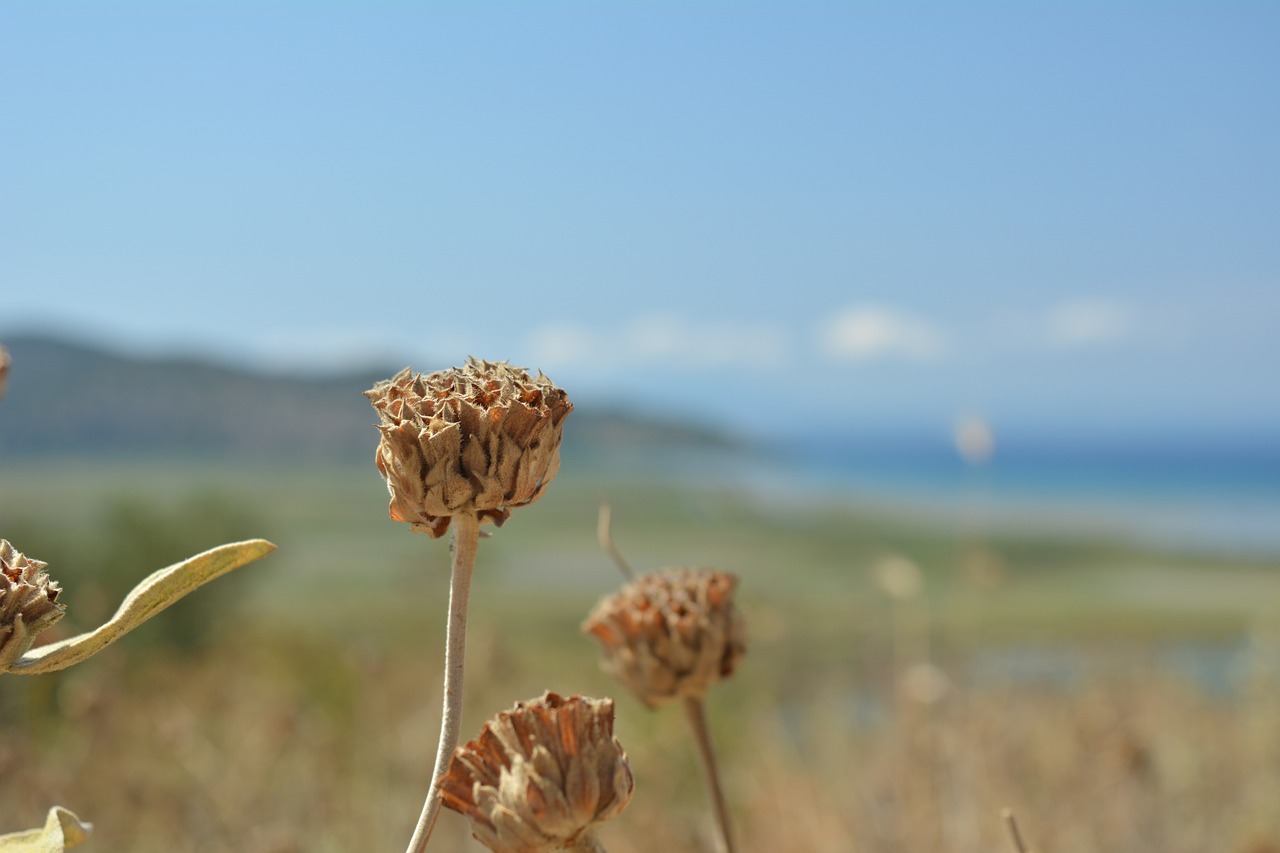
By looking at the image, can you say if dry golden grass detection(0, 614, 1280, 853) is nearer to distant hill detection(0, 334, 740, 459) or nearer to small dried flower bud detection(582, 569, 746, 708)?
small dried flower bud detection(582, 569, 746, 708)

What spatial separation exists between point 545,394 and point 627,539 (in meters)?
14.3

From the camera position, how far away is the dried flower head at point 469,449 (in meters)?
0.44

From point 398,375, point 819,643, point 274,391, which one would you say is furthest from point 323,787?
point 274,391

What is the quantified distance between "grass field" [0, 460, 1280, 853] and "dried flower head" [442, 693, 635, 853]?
0.36 m

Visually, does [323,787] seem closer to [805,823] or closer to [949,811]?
[805,823]

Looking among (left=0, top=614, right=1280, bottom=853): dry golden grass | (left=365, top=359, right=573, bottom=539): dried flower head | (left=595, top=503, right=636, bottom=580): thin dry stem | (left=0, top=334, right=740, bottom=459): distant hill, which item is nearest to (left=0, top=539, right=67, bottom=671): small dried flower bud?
(left=365, top=359, right=573, bottom=539): dried flower head

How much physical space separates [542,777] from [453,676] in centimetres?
5

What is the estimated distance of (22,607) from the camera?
1.48 ft

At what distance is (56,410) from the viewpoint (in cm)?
1784

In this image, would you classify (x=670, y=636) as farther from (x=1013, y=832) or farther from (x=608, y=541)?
(x=1013, y=832)

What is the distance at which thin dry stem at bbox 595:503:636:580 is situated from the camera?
0.60 metres

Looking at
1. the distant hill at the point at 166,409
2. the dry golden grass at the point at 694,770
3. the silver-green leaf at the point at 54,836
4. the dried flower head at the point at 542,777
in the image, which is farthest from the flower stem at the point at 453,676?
the distant hill at the point at 166,409

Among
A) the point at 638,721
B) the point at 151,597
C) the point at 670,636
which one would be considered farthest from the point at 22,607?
the point at 638,721

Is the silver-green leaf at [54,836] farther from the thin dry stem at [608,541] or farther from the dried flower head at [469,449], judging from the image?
the thin dry stem at [608,541]
